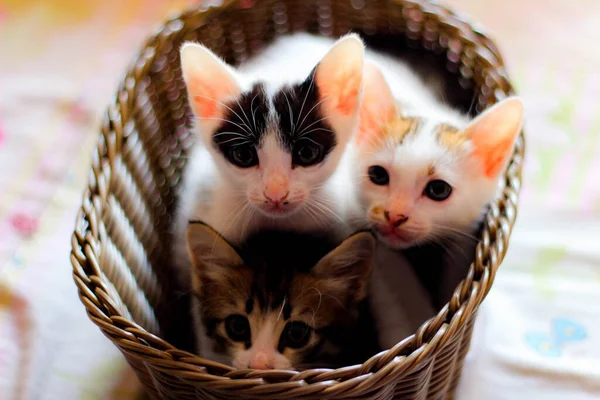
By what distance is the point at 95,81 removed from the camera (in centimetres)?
200

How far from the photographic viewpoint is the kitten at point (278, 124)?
1095mm

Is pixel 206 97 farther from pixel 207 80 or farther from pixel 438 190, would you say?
pixel 438 190

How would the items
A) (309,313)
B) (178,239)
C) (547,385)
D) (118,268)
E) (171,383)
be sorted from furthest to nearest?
(178,239) < (547,385) < (118,268) < (309,313) < (171,383)

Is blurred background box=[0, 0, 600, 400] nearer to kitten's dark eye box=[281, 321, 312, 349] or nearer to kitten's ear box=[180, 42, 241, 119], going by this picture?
kitten's dark eye box=[281, 321, 312, 349]

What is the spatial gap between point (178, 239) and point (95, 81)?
87 cm

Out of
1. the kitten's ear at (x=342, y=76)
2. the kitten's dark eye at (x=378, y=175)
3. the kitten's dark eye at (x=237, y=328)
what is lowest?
the kitten's dark eye at (x=237, y=328)

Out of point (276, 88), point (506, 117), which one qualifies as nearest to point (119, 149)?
point (276, 88)

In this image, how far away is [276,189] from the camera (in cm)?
107

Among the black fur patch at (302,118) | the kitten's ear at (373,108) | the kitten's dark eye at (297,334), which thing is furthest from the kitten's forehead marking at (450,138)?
the kitten's dark eye at (297,334)

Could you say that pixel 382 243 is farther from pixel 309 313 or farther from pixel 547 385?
pixel 547 385

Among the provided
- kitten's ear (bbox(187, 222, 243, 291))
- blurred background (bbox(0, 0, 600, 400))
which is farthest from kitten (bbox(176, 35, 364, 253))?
blurred background (bbox(0, 0, 600, 400))

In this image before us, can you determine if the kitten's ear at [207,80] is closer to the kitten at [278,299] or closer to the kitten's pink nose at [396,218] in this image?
the kitten at [278,299]

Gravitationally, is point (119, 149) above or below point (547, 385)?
above

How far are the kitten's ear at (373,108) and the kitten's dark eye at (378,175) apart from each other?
7cm
